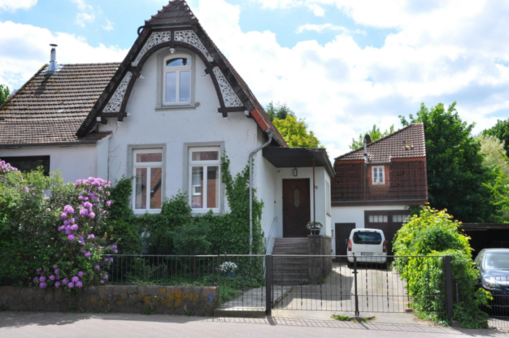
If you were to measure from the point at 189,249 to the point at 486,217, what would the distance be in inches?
992

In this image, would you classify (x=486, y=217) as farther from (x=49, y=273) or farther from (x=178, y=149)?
(x=49, y=273)

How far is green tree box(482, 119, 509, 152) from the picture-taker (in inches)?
1924

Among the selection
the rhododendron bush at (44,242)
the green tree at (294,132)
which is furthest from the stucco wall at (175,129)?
the green tree at (294,132)

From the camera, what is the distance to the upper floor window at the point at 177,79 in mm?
16078

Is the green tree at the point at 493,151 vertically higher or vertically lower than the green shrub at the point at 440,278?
higher

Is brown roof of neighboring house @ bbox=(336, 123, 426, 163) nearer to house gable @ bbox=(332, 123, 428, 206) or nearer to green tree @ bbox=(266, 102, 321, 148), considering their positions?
house gable @ bbox=(332, 123, 428, 206)

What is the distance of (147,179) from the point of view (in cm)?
1599

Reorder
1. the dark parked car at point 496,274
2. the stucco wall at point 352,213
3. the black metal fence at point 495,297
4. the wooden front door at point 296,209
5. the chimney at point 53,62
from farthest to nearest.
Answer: the stucco wall at point 352,213, the chimney at point 53,62, the wooden front door at point 296,209, the dark parked car at point 496,274, the black metal fence at point 495,297

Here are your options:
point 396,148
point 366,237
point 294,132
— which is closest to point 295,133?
point 294,132

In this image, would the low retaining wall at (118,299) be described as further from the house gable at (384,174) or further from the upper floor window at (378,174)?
the upper floor window at (378,174)

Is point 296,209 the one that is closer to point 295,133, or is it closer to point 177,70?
point 177,70

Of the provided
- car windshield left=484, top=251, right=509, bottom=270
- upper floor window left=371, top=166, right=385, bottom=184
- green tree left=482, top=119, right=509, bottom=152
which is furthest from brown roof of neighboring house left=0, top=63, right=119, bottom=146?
green tree left=482, top=119, right=509, bottom=152

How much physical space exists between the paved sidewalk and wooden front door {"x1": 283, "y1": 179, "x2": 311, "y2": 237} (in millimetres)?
9451

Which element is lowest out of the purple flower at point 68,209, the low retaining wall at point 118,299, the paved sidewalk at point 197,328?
the paved sidewalk at point 197,328
